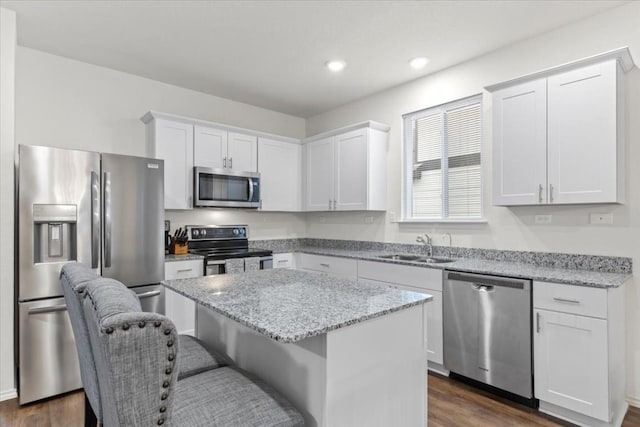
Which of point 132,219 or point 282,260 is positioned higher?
point 132,219

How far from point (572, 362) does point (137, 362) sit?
96.7 inches

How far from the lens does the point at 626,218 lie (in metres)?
2.46

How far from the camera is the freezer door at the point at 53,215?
2.48m

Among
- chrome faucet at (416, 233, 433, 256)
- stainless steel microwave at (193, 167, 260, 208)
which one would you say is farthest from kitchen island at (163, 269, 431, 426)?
stainless steel microwave at (193, 167, 260, 208)

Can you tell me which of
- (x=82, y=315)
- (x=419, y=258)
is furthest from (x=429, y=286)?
(x=82, y=315)

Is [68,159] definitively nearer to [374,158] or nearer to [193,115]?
[193,115]

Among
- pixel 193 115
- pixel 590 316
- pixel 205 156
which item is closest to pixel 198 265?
pixel 205 156

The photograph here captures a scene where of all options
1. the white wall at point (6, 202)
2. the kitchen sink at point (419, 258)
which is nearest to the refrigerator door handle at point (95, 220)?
the white wall at point (6, 202)

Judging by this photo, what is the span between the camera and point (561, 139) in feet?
8.19

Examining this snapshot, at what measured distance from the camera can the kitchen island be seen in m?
1.26

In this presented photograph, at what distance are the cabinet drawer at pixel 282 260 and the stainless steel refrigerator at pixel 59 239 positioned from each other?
5.11 ft

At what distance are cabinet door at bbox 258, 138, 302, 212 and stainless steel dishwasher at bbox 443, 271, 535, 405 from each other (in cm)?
240

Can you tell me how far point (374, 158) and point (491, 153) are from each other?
3.98 ft

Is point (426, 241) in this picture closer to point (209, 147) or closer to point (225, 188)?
point (225, 188)
